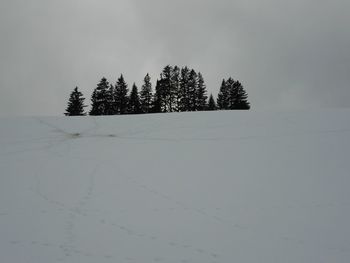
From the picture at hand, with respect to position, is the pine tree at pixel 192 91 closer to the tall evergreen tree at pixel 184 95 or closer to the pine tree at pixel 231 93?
the tall evergreen tree at pixel 184 95

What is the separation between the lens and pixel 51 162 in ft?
18.6

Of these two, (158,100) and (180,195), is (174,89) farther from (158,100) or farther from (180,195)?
(180,195)

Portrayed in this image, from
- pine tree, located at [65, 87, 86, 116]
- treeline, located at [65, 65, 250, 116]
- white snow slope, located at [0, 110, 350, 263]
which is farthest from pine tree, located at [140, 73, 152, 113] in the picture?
white snow slope, located at [0, 110, 350, 263]

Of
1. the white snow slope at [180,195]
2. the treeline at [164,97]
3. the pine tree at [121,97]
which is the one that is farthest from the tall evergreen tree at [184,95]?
the white snow slope at [180,195]

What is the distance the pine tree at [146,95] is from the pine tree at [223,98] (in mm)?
8637

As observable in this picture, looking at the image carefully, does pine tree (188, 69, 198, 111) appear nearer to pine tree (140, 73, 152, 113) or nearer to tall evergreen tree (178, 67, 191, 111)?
tall evergreen tree (178, 67, 191, 111)

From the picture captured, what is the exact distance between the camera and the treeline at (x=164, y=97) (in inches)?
1164

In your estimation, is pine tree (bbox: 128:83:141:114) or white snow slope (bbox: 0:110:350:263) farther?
pine tree (bbox: 128:83:141:114)

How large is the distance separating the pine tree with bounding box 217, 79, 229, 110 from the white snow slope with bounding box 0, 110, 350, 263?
24043mm

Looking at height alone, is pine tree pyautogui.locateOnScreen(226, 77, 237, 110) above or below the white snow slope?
above

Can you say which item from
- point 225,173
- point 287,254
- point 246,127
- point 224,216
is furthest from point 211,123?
point 287,254

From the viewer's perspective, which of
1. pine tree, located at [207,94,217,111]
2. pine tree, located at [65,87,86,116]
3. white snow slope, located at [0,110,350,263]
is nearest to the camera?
white snow slope, located at [0,110,350,263]

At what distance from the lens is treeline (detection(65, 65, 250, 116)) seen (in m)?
29.6

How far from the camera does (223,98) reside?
1264 inches
